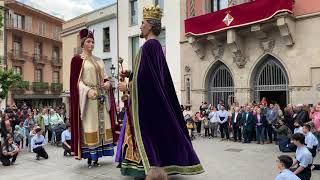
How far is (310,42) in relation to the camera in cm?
1552

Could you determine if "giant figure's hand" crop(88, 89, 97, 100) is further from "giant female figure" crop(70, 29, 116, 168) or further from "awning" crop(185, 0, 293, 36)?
"awning" crop(185, 0, 293, 36)

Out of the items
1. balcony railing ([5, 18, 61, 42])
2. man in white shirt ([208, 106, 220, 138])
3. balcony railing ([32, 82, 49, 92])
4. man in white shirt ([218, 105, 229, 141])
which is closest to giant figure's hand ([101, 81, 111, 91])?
man in white shirt ([218, 105, 229, 141])

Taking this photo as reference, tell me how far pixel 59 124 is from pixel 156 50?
30.2 feet

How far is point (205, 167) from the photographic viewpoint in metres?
8.66

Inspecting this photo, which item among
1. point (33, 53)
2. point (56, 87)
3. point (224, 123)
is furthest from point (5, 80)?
point (56, 87)

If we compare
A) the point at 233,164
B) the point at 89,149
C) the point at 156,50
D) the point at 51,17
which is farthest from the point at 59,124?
the point at 51,17

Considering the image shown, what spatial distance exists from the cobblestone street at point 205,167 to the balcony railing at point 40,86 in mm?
31293

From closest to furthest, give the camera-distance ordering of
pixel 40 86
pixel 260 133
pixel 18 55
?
pixel 260 133 < pixel 18 55 < pixel 40 86

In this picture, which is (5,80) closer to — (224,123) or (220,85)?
(220,85)

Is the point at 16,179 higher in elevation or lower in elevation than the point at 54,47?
lower

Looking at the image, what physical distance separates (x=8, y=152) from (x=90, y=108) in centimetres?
319

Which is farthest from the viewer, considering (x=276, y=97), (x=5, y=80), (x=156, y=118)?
(x=5, y=80)

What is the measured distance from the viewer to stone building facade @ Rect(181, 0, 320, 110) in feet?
51.1

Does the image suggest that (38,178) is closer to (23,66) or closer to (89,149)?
(89,149)
